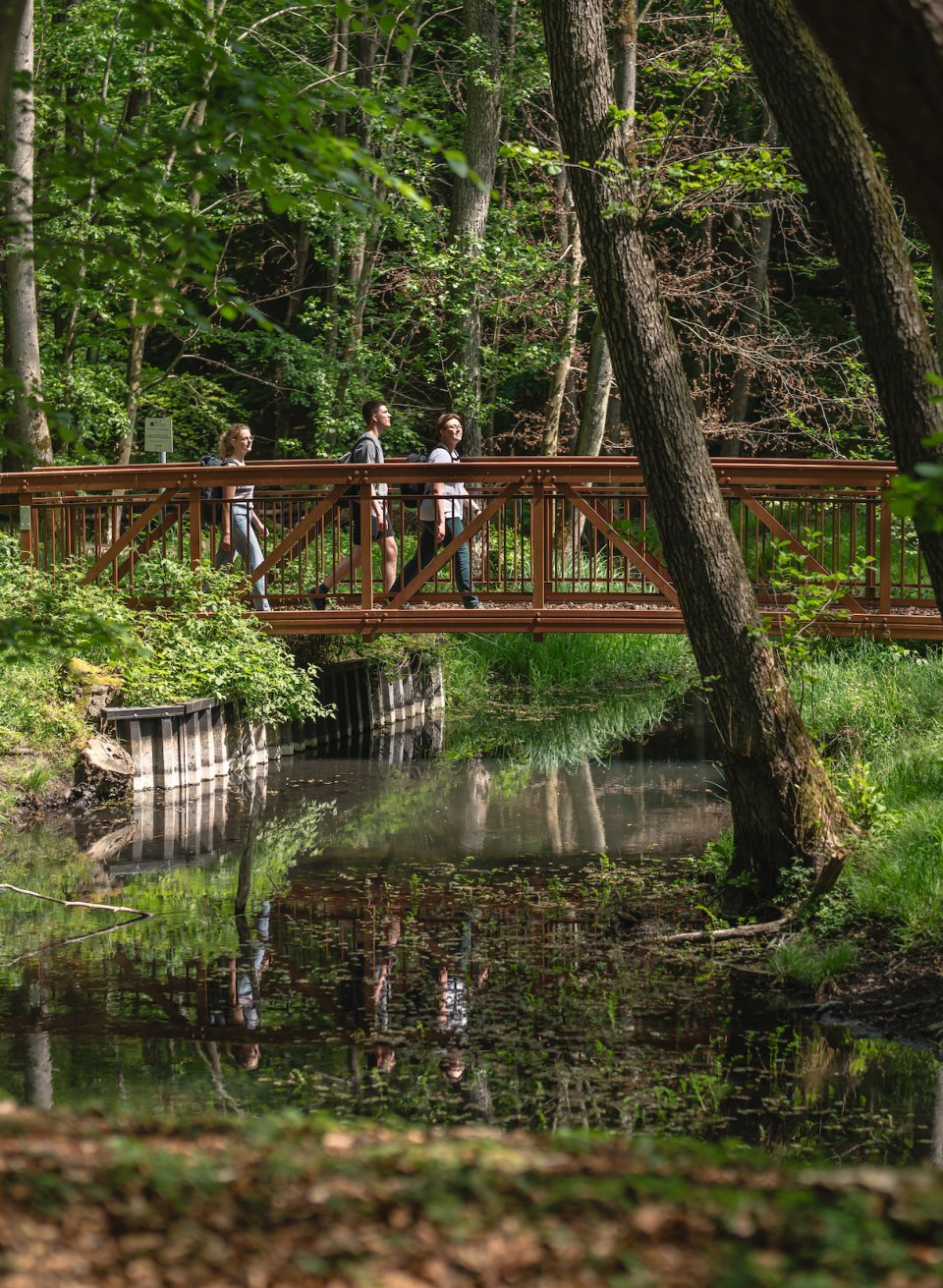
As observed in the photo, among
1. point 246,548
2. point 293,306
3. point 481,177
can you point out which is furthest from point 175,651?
point 293,306

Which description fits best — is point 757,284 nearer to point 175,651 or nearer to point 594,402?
point 594,402

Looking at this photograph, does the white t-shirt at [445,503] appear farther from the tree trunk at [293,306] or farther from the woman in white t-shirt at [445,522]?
the tree trunk at [293,306]

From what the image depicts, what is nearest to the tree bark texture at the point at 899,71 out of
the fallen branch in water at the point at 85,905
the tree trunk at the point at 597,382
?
the fallen branch in water at the point at 85,905

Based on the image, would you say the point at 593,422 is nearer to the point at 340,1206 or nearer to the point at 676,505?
the point at 676,505

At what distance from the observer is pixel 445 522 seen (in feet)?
43.9

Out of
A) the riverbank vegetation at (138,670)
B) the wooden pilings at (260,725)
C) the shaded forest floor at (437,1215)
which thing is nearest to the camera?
the shaded forest floor at (437,1215)

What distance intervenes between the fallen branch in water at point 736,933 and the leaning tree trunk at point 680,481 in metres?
0.29

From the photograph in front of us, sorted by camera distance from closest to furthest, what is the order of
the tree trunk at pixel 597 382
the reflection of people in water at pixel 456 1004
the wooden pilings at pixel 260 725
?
the reflection of people in water at pixel 456 1004 < the wooden pilings at pixel 260 725 < the tree trunk at pixel 597 382

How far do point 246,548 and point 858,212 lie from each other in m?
8.31

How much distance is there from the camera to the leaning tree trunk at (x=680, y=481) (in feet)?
25.1

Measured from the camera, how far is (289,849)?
406 inches

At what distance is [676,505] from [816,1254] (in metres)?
5.79

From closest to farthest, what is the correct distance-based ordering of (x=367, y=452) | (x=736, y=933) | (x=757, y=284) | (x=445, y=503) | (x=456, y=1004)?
(x=456, y=1004), (x=736, y=933), (x=367, y=452), (x=445, y=503), (x=757, y=284)

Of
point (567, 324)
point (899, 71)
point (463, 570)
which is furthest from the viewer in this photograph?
point (567, 324)
